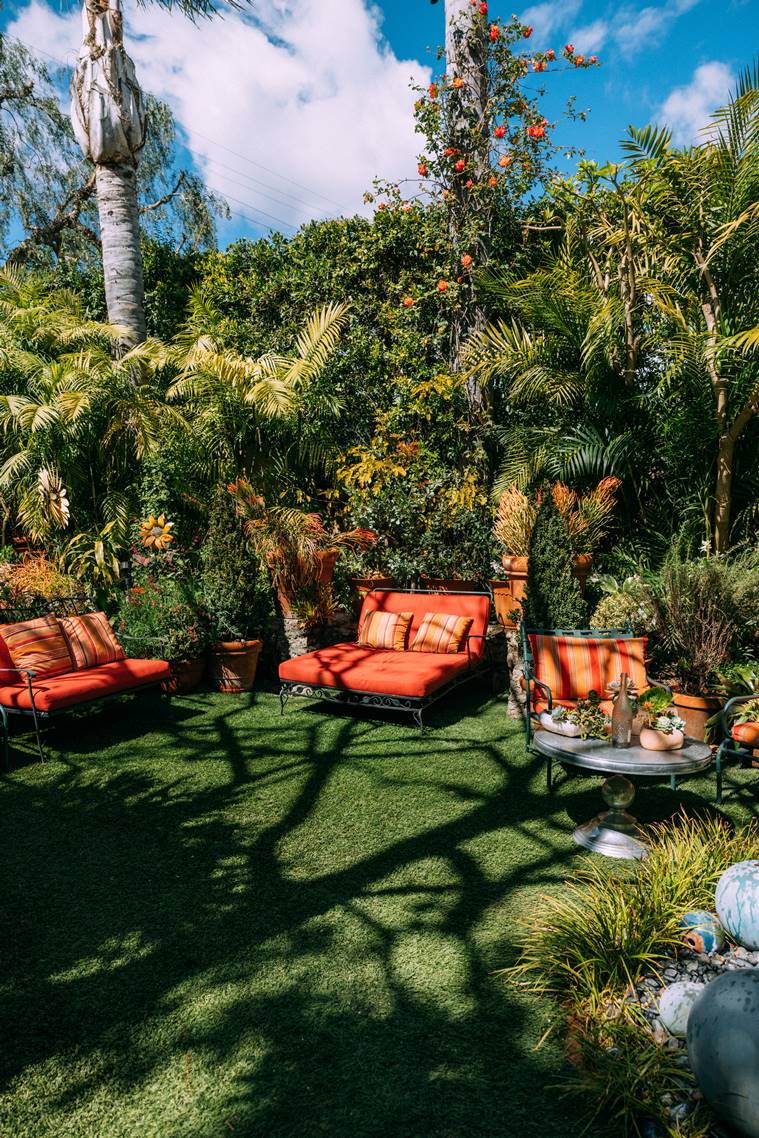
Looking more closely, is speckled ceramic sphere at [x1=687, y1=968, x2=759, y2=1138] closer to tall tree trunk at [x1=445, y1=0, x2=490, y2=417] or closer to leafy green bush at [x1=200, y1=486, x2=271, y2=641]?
leafy green bush at [x1=200, y1=486, x2=271, y2=641]

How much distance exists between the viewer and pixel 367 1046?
8.55ft

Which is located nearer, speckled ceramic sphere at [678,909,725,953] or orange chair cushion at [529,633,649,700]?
speckled ceramic sphere at [678,909,725,953]

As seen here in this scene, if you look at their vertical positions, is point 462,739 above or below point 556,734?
below

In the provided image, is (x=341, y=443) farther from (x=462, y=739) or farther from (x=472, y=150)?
(x=462, y=739)

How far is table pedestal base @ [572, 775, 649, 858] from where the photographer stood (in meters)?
3.96

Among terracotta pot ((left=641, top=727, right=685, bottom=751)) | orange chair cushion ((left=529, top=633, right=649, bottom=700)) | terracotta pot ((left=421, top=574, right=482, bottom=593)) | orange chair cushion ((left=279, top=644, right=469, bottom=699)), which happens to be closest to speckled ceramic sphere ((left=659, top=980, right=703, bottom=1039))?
terracotta pot ((left=641, top=727, right=685, bottom=751))

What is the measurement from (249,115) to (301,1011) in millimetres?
14189

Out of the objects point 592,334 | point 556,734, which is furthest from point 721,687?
point 592,334

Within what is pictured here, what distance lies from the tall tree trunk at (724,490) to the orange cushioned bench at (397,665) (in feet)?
7.22

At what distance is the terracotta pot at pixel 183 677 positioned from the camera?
23.8ft

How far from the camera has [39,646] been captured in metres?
6.22

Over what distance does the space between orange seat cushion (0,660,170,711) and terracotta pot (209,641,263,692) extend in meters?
0.80

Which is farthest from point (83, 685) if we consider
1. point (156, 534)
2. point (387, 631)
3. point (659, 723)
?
point (659, 723)

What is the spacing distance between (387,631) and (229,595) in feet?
5.36
